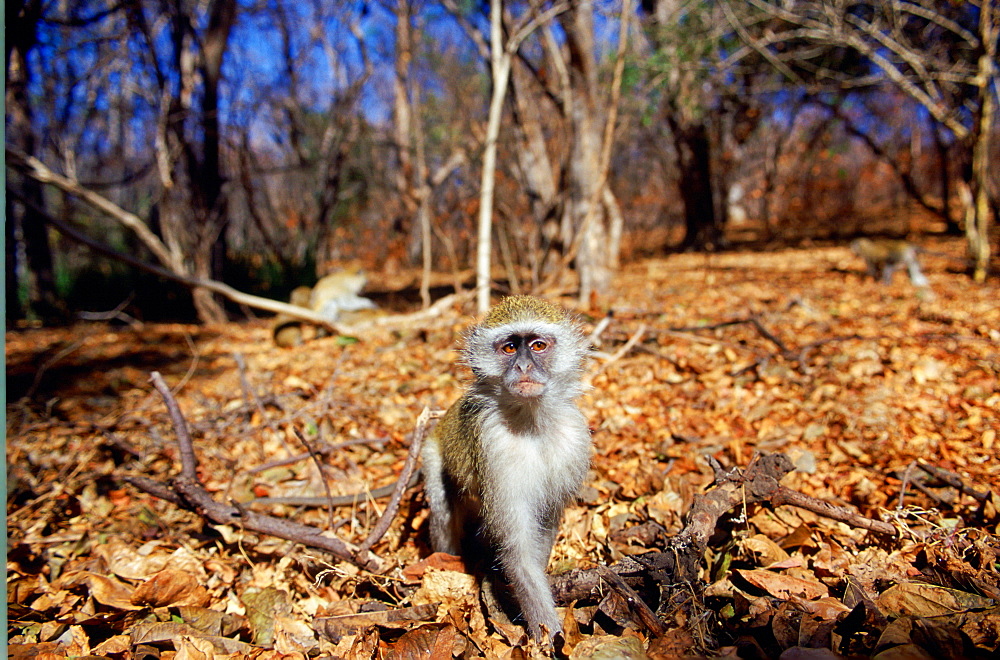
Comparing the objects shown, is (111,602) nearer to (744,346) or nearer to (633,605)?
(633,605)

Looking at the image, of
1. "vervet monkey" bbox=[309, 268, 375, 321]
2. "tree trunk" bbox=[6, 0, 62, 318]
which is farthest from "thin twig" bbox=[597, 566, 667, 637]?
"tree trunk" bbox=[6, 0, 62, 318]

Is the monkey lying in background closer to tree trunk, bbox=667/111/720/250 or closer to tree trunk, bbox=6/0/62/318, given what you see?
tree trunk, bbox=6/0/62/318

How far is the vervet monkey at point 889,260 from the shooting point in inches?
312

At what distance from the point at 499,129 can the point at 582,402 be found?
14.0 ft

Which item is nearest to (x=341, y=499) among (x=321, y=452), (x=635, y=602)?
(x=321, y=452)

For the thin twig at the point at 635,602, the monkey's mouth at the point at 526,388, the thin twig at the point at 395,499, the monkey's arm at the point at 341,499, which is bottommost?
the thin twig at the point at 635,602

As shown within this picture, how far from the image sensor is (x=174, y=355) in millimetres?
6609

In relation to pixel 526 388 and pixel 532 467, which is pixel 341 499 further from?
pixel 526 388

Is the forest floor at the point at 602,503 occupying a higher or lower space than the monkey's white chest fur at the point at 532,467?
lower

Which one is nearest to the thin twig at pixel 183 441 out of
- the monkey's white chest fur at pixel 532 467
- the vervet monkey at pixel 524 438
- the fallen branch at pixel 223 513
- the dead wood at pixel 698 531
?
the fallen branch at pixel 223 513

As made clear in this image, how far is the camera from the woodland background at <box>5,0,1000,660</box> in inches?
90.0

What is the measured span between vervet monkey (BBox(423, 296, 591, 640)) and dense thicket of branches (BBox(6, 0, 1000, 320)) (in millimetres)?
3215

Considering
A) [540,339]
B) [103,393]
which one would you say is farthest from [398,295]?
[540,339]

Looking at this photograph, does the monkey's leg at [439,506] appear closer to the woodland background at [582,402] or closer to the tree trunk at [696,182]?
the woodland background at [582,402]
